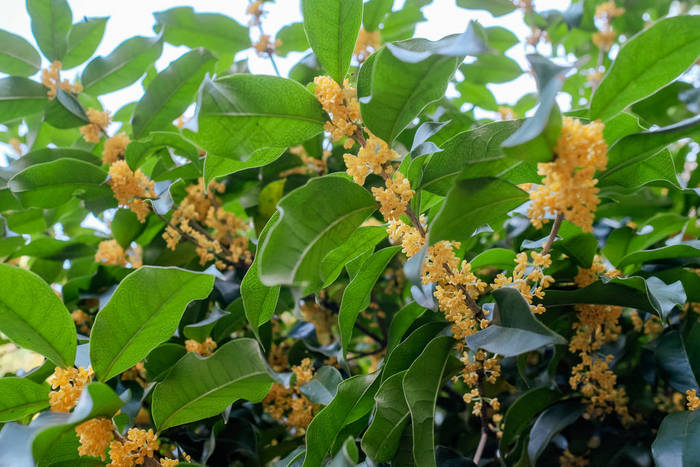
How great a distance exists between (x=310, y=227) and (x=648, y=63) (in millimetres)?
556

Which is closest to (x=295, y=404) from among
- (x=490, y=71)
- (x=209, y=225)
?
(x=209, y=225)

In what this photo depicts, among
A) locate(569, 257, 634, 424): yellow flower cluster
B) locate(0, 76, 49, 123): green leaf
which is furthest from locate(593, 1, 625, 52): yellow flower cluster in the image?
locate(0, 76, 49, 123): green leaf

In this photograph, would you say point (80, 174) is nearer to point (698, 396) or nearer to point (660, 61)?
point (660, 61)

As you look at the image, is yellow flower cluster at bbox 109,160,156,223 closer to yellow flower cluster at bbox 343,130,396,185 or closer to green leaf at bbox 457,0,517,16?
yellow flower cluster at bbox 343,130,396,185

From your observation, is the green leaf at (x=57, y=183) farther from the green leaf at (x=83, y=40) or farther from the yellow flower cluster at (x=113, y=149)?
the green leaf at (x=83, y=40)

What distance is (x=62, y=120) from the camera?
1582mm

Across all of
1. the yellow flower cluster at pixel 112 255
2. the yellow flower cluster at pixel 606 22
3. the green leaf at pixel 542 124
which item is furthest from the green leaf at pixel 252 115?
the yellow flower cluster at pixel 606 22

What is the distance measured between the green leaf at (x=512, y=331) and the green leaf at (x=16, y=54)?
1509 millimetres

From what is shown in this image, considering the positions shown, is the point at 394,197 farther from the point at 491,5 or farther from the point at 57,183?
the point at 491,5

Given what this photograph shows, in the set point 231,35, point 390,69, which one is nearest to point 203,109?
point 390,69

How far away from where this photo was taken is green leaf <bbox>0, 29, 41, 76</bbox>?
1625 mm

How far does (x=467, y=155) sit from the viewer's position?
0.89m

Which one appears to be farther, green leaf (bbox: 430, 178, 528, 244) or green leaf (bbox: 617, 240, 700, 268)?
green leaf (bbox: 617, 240, 700, 268)

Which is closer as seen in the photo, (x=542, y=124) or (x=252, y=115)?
(x=542, y=124)
